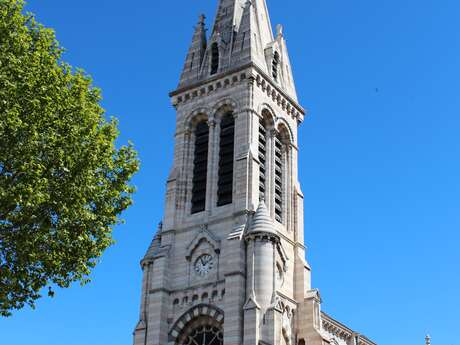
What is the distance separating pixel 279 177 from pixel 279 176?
0.47ft

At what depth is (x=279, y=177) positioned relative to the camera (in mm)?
54781

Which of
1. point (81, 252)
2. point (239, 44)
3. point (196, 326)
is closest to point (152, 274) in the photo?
point (196, 326)

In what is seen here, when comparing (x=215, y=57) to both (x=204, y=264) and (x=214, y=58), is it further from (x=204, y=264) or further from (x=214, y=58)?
(x=204, y=264)

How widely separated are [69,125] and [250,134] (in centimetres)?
2483

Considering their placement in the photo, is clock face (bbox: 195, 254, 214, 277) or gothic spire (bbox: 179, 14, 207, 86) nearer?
clock face (bbox: 195, 254, 214, 277)

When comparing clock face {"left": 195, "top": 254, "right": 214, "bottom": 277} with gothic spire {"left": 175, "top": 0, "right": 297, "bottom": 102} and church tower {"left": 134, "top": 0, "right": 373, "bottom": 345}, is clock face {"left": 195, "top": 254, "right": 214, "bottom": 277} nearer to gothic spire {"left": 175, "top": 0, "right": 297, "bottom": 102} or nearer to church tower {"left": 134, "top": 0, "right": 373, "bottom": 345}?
church tower {"left": 134, "top": 0, "right": 373, "bottom": 345}

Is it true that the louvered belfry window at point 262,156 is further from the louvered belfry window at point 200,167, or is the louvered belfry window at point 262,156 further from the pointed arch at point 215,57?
the pointed arch at point 215,57

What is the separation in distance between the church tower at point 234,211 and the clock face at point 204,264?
7 cm

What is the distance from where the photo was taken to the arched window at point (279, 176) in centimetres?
5331

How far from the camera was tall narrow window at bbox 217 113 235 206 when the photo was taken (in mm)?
51812

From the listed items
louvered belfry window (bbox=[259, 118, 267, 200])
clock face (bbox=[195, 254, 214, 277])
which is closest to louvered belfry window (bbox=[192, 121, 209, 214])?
louvered belfry window (bbox=[259, 118, 267, 200])

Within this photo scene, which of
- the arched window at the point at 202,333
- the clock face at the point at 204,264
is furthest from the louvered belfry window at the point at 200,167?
the arched window at the point at 202,333

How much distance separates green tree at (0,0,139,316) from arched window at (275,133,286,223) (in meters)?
24.8

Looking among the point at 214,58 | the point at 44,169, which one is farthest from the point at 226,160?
the point at 44,169
